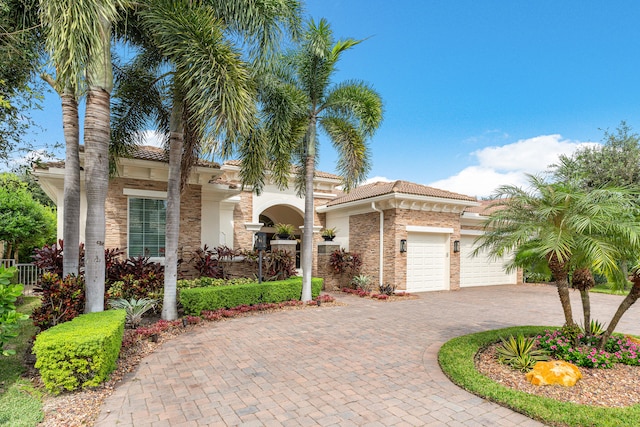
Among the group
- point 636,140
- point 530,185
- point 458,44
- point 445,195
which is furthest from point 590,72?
point 530,185

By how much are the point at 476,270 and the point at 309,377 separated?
14670mm

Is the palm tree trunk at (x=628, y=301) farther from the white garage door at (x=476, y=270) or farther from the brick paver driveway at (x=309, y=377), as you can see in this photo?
the white garage door at (x=476, y=270)

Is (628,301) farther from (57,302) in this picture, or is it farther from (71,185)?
(71,185)

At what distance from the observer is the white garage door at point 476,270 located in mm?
16625

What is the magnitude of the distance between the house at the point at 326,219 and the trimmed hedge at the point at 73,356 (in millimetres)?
6618

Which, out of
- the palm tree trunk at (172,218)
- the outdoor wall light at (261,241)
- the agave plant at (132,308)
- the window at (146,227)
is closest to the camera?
the agave plant at (132,308)

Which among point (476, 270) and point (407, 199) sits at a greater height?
point (407, 199)

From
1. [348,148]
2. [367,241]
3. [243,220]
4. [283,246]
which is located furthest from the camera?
[243,220]

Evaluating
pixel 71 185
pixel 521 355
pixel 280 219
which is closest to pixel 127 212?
pixel 71 185

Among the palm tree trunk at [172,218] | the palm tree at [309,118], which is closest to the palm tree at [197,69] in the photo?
the palm tree trunk at [172,218]

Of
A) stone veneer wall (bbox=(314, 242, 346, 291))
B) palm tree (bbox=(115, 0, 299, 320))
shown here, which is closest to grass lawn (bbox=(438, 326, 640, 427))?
palm tree (bbox=(115, 0, 299, 320))

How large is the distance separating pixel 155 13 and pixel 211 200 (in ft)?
22.9

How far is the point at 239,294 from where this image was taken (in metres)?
9.80

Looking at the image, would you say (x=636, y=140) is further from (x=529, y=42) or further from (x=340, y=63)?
(x=340, y=63)
